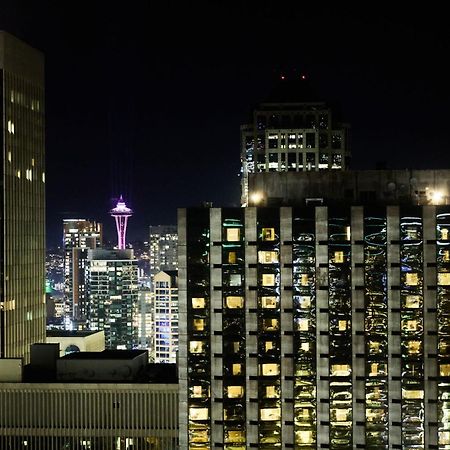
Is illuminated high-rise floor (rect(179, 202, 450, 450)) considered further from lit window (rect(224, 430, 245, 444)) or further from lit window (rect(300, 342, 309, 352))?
lit window (rect(224, 430, 245, 444))

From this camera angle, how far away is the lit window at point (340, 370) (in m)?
94.4

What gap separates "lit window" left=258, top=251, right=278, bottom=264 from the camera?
312 ft

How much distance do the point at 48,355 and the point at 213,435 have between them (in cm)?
2446

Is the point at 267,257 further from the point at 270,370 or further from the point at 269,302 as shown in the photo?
the point at 270,370

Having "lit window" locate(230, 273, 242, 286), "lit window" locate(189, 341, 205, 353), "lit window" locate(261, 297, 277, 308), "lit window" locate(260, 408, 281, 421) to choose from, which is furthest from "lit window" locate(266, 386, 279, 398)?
"lit window" locate(230, 273, 242, 286)

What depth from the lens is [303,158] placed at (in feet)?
645

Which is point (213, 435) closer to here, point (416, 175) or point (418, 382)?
point (418, 382)

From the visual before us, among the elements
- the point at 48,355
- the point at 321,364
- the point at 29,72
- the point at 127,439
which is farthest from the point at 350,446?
the point at 29,72

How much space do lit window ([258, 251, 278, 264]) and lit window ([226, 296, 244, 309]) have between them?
418cm

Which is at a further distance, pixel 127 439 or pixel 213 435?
pixel 127 439

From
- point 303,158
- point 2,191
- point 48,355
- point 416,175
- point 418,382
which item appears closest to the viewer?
point 418,382

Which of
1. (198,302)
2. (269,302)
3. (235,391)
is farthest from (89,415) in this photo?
(269,302)

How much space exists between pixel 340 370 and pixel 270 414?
7960 mm

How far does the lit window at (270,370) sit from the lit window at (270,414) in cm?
343
